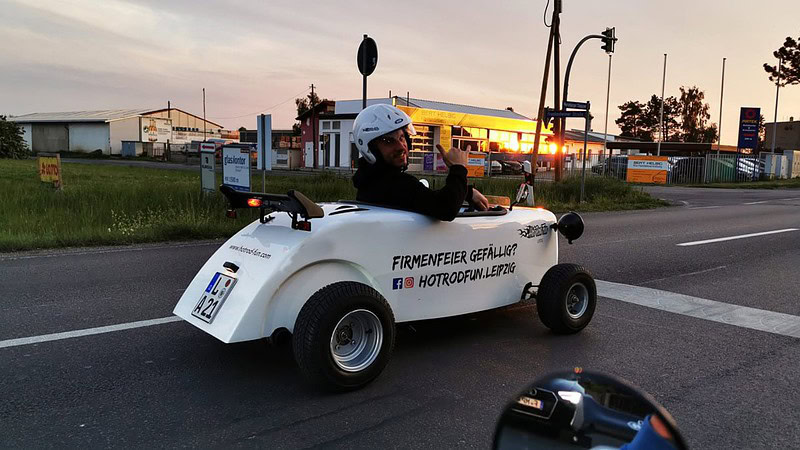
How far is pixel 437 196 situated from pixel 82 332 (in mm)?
2794

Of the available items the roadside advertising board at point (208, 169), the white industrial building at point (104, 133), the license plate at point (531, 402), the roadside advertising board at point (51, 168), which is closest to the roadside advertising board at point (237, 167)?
the roadside advertising board at point (208, 169)

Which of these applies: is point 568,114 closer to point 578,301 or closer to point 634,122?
point 578,301

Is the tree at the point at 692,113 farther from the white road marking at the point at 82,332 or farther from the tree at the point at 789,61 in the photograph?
the white road marking at the point at 82,332

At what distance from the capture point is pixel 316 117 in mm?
45688

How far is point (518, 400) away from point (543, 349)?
322 cm

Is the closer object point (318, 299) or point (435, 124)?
point (318, 299)

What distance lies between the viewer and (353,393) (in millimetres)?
3393

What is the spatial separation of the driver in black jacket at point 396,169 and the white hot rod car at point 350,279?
0.41 ft

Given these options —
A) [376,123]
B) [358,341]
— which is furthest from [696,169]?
[358,341]

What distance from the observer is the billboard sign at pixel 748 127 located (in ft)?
137

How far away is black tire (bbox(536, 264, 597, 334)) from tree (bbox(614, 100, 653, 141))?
9934cm

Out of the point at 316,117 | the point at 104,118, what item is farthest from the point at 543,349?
the point at 104,118

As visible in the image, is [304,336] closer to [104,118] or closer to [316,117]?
[316,117]

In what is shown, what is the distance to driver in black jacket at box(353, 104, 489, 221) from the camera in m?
3.77
